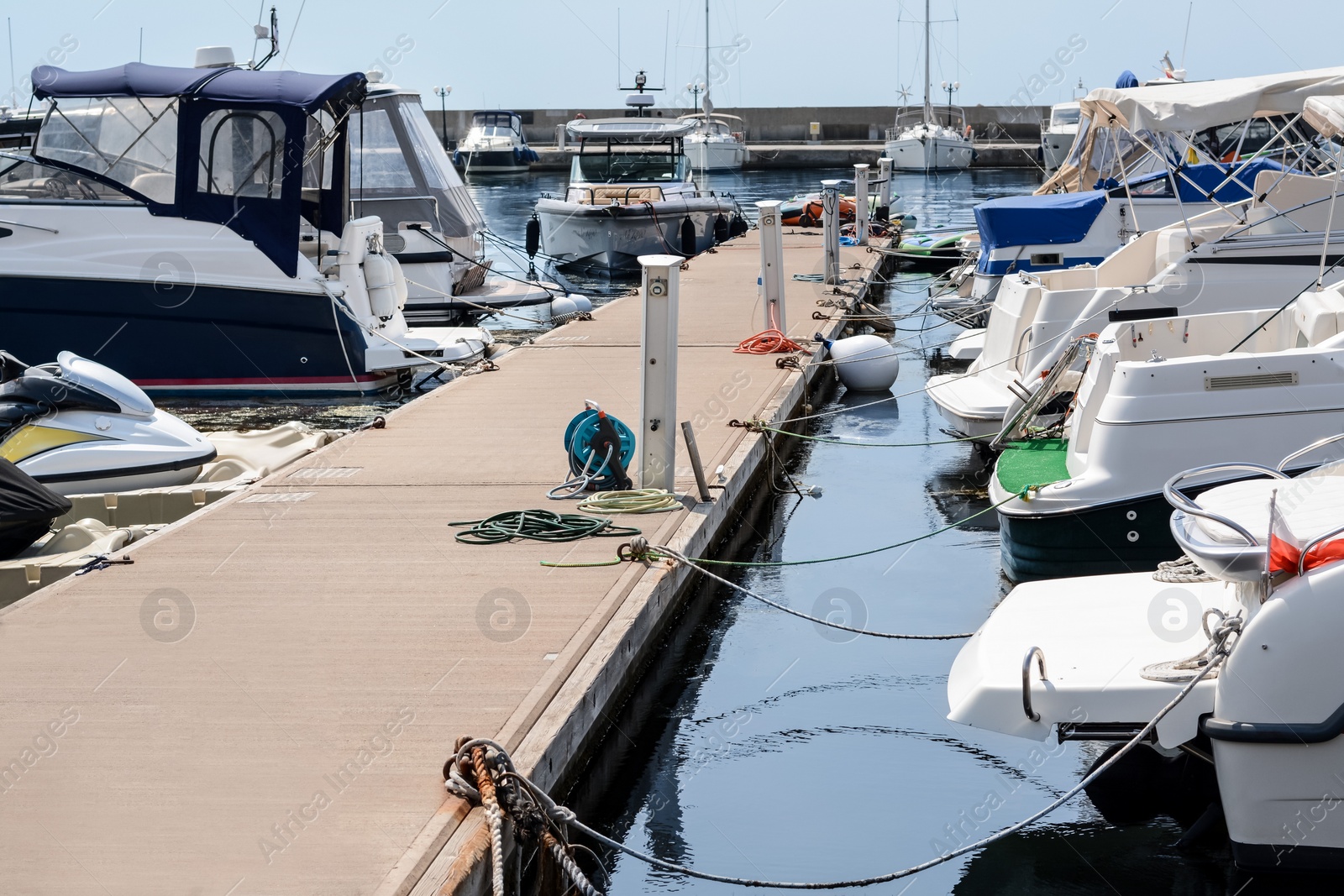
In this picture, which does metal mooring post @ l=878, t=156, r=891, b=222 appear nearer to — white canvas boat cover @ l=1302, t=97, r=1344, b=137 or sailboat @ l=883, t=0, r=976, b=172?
white canvas boat cover @ l=1302, t=97, r=1344, b=137

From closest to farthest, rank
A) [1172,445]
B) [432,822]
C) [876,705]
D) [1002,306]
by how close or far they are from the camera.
→ 1. [432,822]
2. [876,705]
3. [1172,445]
4. [1002,306]

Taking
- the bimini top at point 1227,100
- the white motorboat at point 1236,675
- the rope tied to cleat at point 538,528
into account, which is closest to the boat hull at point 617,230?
the bimini top at point 1227,100

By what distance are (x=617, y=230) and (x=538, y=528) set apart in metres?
17.3

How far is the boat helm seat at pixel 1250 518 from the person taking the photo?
14.3 feet

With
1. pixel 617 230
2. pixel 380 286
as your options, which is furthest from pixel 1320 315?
pixel 617 230

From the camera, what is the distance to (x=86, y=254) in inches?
508

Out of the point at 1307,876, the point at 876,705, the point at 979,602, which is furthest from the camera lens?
the point at 979,602

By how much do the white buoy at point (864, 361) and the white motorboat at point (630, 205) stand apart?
10.4 m

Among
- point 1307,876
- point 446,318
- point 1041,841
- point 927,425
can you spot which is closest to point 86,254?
point 446,318

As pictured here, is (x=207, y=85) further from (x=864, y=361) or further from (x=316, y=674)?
(x=316, y=674)

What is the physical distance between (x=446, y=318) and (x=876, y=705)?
11.1 m

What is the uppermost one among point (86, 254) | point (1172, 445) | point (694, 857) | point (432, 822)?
point (86, 254)

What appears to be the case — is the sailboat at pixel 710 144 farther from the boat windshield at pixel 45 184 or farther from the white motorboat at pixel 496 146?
the boat windshield at pixel 45 184

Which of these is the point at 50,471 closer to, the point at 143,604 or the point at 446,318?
the point at 143,604
